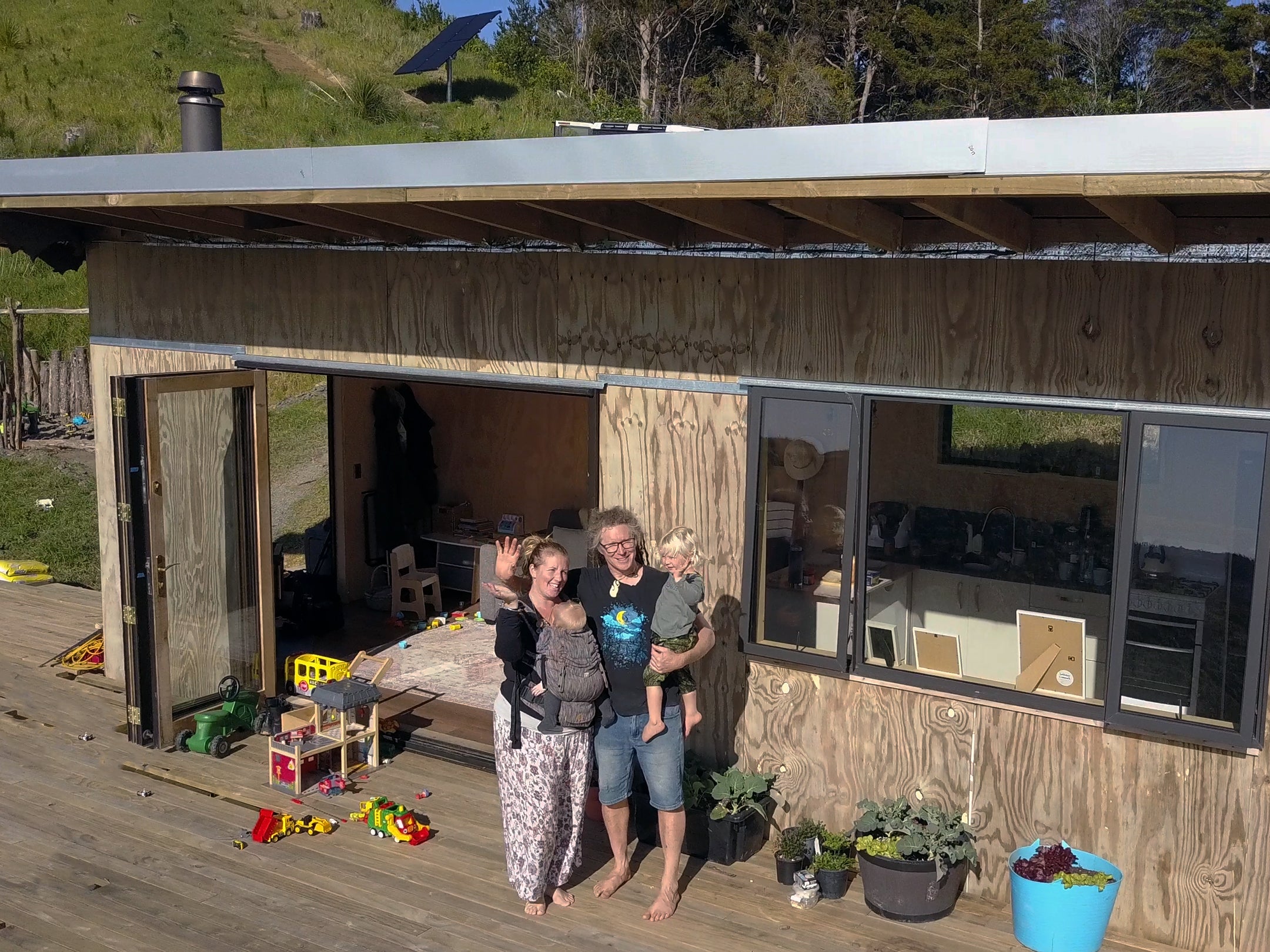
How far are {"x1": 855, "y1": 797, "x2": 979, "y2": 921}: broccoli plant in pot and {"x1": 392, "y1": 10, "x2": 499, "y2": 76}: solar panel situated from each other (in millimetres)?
14694

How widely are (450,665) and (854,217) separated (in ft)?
14.5

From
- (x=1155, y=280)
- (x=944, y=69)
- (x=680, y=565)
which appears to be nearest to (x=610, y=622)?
(x=680, y=565)

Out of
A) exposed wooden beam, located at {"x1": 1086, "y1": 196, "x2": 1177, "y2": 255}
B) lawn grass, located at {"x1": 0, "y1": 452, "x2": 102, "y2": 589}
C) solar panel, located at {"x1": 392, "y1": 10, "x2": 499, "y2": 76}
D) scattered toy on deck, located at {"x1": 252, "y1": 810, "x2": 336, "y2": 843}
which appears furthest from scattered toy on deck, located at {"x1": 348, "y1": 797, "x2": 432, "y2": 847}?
solar panel, located at {"x1": 392, "y1": 10, "x2": 499, "y2": 76}

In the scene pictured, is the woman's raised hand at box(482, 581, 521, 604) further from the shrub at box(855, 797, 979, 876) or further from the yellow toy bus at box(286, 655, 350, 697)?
the yellow toy bus at box(286, 655, 350, 697)

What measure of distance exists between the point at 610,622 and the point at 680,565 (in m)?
0.33

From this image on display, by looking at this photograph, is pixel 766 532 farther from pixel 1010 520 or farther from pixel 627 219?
pixel 1010 520

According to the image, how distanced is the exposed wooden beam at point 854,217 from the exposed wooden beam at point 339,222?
6.52ft

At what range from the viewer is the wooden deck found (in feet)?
14.5

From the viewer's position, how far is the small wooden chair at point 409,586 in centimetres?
867

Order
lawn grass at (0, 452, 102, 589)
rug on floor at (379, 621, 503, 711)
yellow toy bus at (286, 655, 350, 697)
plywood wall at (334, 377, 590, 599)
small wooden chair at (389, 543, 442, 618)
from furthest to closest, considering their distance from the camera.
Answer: lawn grass at (0, 452, 102, 589)
plywood wall at (334, 377, 590, 599)
small wooden chair at (389, 543, 442, 618)
rug on floor at (379, 621, 503, 711)
yellow toy bus at (286, 655, 350, 697)

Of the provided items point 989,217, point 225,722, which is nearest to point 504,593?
point 989,217

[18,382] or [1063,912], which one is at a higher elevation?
[18,382]

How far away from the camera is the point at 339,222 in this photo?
5.54m

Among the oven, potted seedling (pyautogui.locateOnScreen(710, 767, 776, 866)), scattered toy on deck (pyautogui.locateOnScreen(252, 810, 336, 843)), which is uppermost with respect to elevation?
the oven
